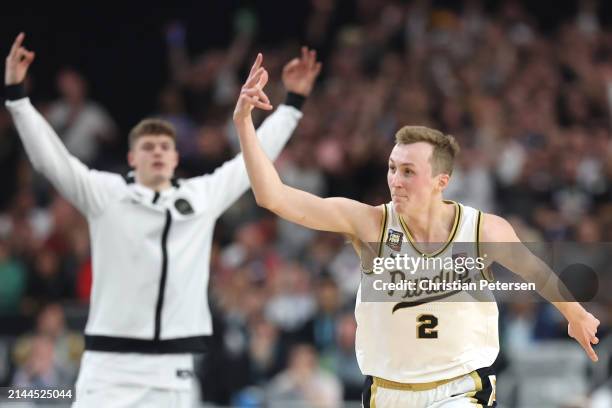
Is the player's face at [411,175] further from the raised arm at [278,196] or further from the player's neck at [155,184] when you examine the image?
the player's neck at [155,184]

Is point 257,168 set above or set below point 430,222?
above

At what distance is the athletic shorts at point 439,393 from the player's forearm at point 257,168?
1.30 m

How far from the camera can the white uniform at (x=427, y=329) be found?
23.0 ft

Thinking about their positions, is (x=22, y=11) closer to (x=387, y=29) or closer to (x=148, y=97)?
(x=148, y=97)

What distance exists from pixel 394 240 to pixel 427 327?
0.55 meters

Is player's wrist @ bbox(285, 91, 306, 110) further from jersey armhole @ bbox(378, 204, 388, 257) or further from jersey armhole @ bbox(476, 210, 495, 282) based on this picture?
jersey armhole @ bbox(476, 210, 495, 282)

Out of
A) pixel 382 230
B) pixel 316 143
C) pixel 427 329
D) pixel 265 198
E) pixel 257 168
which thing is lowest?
pixel 427 329

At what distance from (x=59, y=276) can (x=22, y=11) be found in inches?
238

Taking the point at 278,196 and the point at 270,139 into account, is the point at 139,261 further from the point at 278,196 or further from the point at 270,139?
the point at 278,196

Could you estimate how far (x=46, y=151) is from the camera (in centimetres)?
827

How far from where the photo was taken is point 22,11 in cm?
1900

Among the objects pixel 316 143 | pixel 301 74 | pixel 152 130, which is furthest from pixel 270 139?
pixel 316 143

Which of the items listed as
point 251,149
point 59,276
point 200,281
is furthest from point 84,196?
point 59,276

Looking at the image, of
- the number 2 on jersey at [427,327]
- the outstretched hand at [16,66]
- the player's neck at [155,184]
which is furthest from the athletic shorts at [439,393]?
the outstretched hand at [16,66]
